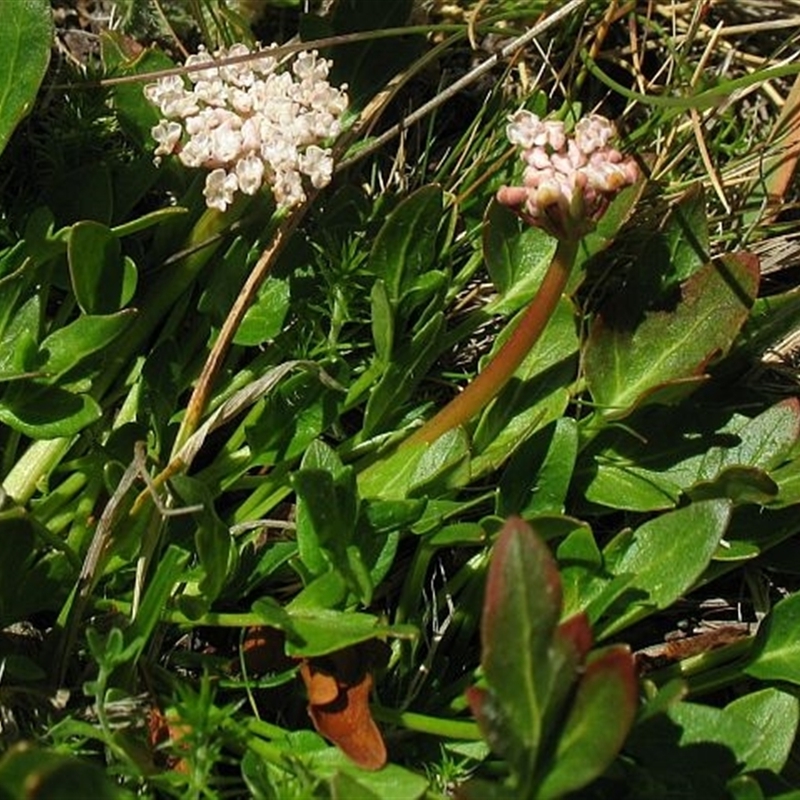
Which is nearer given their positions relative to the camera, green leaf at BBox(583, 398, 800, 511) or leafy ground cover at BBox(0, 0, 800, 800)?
leafy ground cover at BBox(0, 0, 800, 800)

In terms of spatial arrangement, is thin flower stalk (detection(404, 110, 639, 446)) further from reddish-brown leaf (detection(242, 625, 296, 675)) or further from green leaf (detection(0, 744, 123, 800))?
green leaf (detection(0, 744, 123, 800))

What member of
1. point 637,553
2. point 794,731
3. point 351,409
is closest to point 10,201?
point 351,409

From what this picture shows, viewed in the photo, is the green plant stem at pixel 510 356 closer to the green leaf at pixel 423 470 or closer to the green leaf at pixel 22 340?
the green leaf at pixel 423 470

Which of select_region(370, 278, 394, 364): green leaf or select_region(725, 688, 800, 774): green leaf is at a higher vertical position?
select_region(370, 278, 394, 364): green leaf

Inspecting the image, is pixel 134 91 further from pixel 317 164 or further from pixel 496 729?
pixel 496 729

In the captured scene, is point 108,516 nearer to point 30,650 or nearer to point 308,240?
point 30,650

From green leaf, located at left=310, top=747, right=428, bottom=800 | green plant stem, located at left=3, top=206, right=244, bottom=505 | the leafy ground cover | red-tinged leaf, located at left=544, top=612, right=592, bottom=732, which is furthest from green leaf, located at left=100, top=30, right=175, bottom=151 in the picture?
red-tinged leaf, located at left=544, top=612, right=592, bottom=732
